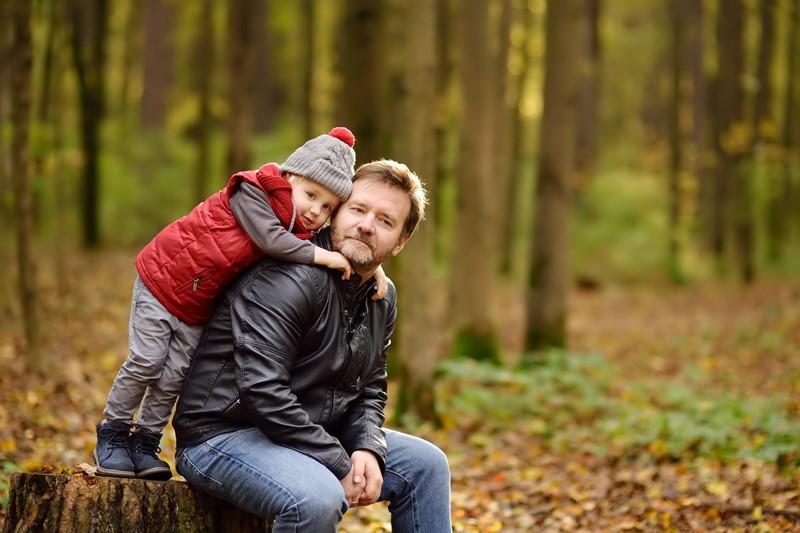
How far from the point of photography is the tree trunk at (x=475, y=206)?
34.8 feet

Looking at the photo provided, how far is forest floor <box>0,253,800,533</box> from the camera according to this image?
5.02 meters

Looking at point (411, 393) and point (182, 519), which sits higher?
point (182, 519)

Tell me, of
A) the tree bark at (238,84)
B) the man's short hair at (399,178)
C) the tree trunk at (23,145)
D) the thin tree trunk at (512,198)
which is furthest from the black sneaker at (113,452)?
the thin tree trunk at (512,198)

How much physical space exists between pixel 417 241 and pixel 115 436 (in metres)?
4.08

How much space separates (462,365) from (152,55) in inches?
694

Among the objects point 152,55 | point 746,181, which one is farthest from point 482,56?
point 152,55

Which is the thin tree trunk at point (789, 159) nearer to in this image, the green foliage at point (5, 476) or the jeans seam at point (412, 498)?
the jeans seam at point (412, 498)

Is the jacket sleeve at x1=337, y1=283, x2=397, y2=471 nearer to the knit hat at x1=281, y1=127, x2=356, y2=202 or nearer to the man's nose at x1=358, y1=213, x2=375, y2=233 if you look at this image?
the man's nose at x1=358, y1=213, x2=375, y2=233

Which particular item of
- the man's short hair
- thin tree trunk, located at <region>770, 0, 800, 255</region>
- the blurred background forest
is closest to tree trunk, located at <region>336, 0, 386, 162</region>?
the blurred background forest

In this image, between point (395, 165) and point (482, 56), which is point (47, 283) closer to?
point (482, 56)

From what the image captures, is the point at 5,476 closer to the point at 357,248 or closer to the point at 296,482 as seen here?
the point at 296,482

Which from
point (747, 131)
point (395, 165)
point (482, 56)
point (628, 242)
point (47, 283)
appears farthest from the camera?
point (628, 242)

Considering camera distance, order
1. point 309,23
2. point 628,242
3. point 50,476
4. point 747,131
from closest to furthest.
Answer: point 50,476 → point 309,23 → point 747,131 → point 628,242

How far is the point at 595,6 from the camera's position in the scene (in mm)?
20438
